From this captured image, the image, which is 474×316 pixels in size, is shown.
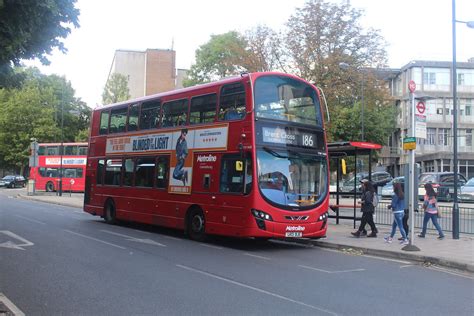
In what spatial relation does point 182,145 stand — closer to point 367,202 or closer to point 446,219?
point 367,202

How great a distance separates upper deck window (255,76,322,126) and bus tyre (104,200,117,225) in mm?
8516

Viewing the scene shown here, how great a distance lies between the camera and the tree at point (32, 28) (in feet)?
28.5

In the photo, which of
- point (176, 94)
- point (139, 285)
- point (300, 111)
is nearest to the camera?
point (139, 285)

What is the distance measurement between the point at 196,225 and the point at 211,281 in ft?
19.0

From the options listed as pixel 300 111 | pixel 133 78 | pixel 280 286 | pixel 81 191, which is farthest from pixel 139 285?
pixel 133 78

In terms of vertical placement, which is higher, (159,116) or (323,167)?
(159,116)

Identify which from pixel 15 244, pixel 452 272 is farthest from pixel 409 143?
pixel 15 244

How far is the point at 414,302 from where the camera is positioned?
722 centimetres

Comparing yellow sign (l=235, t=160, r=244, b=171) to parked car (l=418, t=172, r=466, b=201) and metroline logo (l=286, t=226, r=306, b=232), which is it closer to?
metroline logo (l=286, t=226, r=306, b=232)

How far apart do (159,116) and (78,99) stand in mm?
63730

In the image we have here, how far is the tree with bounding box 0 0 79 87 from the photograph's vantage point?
28.5ft

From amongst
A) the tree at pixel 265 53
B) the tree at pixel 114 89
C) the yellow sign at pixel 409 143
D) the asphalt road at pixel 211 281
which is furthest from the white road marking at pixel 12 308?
the tree at pixel 114 89

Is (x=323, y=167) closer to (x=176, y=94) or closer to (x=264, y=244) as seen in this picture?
(x=264, y=244)

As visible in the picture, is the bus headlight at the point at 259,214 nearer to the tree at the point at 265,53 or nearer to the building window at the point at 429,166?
the tree at the point at 265,53
